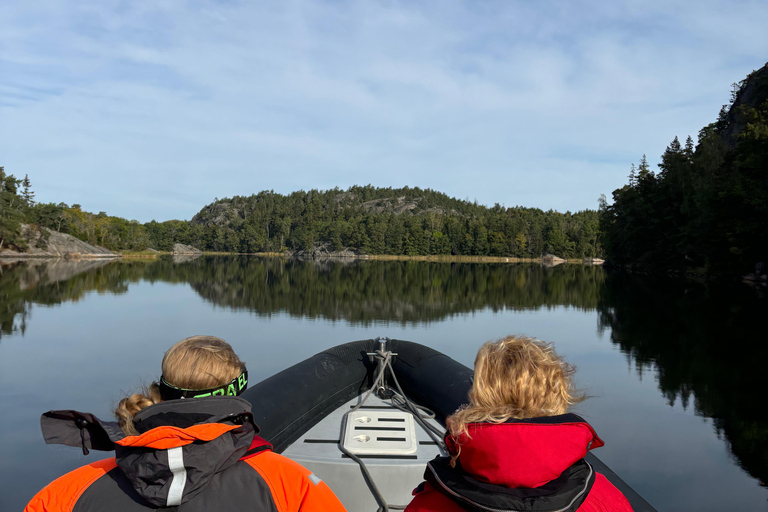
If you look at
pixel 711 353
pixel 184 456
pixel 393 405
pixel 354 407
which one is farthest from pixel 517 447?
pixel 711 353

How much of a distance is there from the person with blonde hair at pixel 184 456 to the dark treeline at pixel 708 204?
98.9 feet

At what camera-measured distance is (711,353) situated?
10.8m

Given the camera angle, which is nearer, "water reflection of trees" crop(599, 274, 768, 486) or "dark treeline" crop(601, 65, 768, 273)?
"water reflection of trees" crop(599, 274, 768, 486)

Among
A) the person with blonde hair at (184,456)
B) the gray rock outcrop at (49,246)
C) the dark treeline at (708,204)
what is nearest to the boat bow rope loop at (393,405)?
the person with blonde hair at (184,456)

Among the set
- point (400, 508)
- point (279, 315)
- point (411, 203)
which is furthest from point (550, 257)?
point (400, 508)

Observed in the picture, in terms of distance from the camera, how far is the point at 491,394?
4.93 feet

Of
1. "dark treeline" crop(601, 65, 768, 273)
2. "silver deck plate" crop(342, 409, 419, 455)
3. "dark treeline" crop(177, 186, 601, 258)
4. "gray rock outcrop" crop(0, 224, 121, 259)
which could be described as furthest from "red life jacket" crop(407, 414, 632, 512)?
"dark treeline" crop(177, 186, 601, 258)

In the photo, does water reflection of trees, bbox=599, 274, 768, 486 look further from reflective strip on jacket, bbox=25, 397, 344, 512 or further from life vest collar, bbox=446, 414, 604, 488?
reflective strip on jacket, bbox=25, 397, 344, 512

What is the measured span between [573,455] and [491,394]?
0.26m

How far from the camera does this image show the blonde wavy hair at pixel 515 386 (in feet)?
4.78

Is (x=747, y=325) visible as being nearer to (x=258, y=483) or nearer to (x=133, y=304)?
(x=258, y=483)

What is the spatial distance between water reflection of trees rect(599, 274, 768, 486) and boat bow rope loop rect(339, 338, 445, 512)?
Answer: 336cm

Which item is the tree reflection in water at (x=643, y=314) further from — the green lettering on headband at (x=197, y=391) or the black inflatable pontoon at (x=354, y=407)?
the green lettering on headband at (x=197, y=391)

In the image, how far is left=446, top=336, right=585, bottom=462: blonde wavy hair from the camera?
1457 mm
